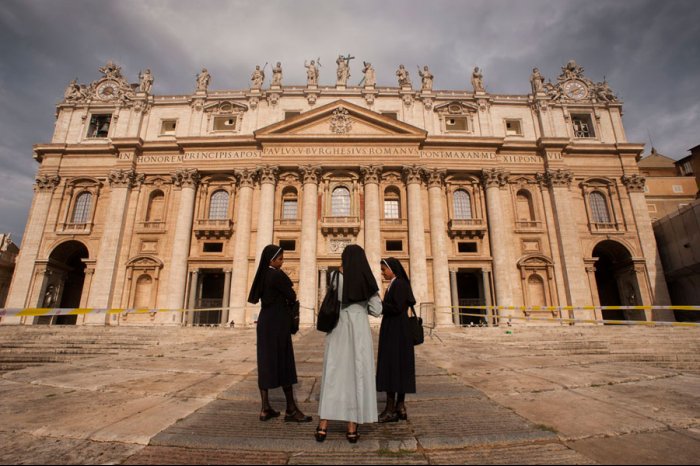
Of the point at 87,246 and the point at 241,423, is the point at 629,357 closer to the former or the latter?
the point at 241,423

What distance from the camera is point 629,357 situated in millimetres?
10055

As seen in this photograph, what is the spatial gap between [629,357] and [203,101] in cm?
3112

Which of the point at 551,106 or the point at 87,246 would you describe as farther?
the point at 551,106

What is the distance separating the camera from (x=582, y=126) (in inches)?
1139

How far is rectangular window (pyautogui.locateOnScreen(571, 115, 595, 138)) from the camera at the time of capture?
2858 centimetres

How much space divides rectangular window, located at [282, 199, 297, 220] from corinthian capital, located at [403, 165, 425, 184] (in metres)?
8.61

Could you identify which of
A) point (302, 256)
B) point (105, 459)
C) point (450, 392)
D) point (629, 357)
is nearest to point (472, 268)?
point (302, 256)

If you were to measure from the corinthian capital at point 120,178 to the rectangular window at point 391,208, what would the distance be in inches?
759

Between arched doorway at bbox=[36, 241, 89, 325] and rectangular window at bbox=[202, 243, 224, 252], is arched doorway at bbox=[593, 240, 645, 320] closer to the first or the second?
rectangular window at bbox=[202, 243, 224, 252]

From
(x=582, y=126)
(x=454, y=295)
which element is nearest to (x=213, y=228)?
(x=454, y=295)

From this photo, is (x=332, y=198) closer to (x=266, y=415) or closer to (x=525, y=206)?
(x=525, y=206)

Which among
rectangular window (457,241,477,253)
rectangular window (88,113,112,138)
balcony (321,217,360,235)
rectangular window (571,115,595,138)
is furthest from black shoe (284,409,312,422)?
rectangular window (88,113,112,138)

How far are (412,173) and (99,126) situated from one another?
86.0ft

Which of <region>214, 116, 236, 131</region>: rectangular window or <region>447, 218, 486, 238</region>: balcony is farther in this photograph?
<region>214, 116, 236, 131</region>: rectangular window
